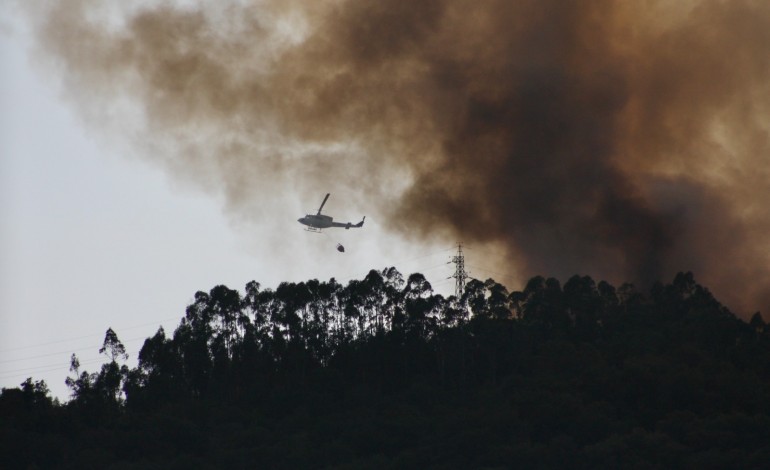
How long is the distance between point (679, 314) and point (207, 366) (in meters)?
52.5

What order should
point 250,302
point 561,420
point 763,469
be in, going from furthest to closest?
point 250,302 < point 561,420 < point 763,469

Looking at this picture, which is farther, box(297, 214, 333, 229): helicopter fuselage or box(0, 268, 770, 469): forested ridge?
box(297, 214, 333, 229): helicopter fuselage

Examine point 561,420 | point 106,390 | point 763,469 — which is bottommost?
point 763,469

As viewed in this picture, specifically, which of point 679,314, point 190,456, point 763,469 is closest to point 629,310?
point 679,314

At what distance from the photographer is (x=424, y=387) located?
Answer: 148125 mm

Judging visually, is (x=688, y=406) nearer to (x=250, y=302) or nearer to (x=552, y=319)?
(x=552, y=319)

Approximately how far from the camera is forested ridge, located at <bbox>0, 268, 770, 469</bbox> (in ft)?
437

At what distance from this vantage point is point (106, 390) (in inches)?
6058

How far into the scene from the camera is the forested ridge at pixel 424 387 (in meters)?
133

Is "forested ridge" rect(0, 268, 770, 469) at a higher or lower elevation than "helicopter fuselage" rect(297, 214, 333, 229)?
lower

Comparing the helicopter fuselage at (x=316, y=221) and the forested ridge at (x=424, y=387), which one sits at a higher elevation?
the helicopter fuselage at (x=316, y=221)

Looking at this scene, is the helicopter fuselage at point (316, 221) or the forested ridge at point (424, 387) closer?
the forested ridge at point (424, 387)

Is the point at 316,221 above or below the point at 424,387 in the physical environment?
above

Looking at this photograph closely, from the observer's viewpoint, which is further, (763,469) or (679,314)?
(679,314)
